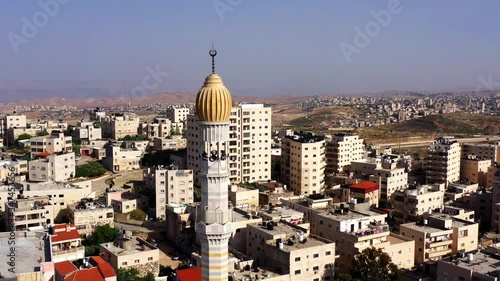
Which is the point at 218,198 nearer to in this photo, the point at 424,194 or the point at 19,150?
the point at 424,194

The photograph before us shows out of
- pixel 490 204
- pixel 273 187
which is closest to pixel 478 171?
Result: pixel 490 204

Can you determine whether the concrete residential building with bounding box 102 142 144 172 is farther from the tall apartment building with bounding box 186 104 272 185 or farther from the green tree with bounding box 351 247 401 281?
the green tree with bounding box 351 247 401 281

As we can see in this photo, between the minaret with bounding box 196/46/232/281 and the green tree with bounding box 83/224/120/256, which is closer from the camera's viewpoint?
the minaret with bounding box 196/46/232/281

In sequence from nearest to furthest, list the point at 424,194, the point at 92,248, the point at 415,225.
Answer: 1. the point at 92,248
2. the point at 415,225
3. the point at 424,194

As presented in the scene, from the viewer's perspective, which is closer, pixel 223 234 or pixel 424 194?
pixel 223 234

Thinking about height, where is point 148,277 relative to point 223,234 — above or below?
below

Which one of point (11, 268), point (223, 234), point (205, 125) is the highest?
point (205, 125)

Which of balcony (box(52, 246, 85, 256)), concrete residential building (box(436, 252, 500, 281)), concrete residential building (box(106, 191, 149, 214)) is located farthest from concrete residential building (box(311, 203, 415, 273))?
concrete residential building (box(106, 191, 149, 214))

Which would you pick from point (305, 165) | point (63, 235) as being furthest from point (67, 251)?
point (305, 165)
